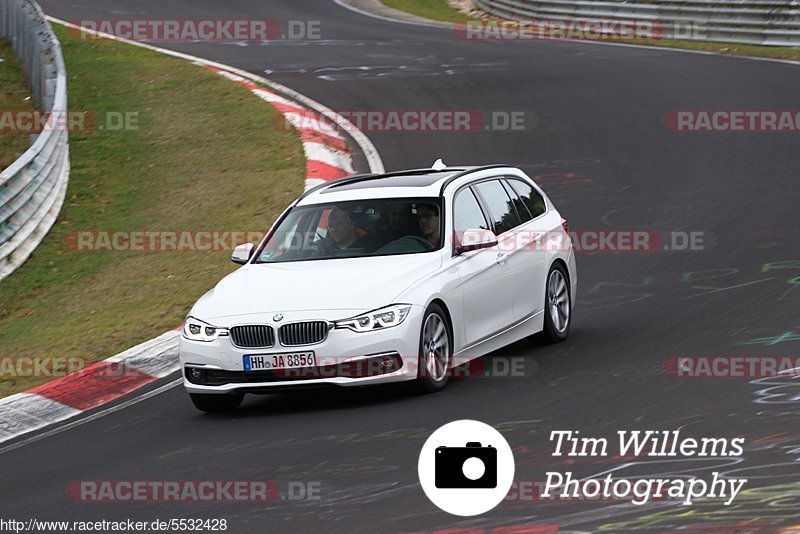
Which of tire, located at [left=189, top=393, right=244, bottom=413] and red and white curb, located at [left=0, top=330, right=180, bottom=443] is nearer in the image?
tire, located at [left=189, top=393, right=244, bottom=413]

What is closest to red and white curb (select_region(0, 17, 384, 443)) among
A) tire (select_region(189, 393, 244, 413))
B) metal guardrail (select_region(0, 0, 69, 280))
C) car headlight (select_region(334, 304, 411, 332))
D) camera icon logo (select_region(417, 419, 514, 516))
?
tire (select_region(189, 393, 244, 413))

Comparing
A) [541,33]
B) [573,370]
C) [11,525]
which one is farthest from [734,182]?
[541,33]

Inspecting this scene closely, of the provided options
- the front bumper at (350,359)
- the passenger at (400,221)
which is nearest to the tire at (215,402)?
the front bumper at (350,359)

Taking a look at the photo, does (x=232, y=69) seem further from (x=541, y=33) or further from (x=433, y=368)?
(x=433, y=368)

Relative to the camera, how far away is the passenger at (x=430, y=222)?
10605 mm

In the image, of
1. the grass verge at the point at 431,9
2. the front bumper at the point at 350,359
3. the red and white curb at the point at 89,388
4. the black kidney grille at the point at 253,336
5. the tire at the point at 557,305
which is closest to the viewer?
the front bumper at the point at 350,359

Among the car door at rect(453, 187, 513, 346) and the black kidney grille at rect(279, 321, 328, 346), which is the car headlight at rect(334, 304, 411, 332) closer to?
the black kidney grille at rect(279, 321, 328, 346)

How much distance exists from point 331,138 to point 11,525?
43.5 feet

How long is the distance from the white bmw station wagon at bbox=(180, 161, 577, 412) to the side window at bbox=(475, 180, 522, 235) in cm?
1

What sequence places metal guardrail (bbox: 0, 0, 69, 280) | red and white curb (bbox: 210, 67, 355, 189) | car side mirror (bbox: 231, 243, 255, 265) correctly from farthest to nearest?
red and white curb (bbox: 210, 67, 355, 189) → metal guardrail (bbox: 0, 0, 69, 280) → car side mirror (bbox: 231, 243, 255, 265)

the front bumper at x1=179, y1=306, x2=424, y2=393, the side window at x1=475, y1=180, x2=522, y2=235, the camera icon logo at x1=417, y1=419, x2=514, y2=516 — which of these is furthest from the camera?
the side window at x1=475, y1=180, x2=522, y2=235

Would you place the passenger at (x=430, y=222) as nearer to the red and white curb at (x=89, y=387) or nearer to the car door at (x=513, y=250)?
the car door at (x=513, y=250)

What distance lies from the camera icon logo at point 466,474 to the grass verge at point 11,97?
45.4ft

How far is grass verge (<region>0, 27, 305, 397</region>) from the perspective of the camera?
13492 millimetres
